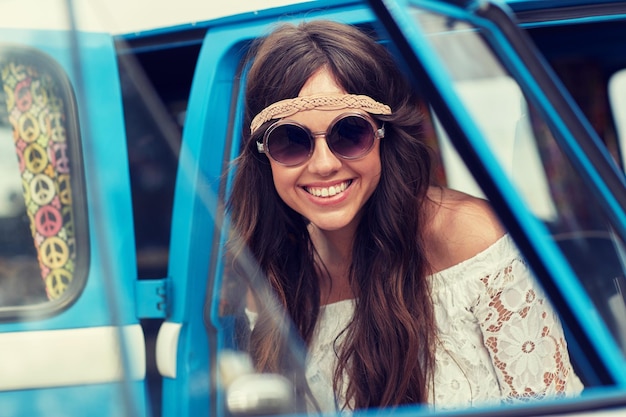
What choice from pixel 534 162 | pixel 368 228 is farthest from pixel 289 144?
pixel 534 162

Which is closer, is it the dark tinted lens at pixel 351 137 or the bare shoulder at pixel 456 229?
the dark tinted lens at pixel 351 137

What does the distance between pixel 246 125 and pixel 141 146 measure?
0.27m

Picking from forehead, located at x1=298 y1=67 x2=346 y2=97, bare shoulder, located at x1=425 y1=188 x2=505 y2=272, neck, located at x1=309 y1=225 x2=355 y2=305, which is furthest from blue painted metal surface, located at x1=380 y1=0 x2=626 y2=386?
neck, located at x1=309 y1=225 x2=355 y2=305

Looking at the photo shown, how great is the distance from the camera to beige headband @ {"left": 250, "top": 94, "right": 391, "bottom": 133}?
150cm

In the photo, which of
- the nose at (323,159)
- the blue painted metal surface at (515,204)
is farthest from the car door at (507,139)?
the nose at (323,159)

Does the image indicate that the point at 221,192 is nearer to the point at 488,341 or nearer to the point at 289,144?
the point at 289,144

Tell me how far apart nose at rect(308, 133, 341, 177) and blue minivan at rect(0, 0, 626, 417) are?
22 cm

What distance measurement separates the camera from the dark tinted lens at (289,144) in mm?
1486

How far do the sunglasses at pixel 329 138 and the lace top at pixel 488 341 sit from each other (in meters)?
0.37

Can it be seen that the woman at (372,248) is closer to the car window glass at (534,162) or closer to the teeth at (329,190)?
the teeth at (329,190)

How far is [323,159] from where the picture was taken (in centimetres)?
149

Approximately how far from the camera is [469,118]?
1.07 metres

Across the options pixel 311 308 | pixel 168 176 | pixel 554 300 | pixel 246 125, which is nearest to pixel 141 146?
pixel 168 176

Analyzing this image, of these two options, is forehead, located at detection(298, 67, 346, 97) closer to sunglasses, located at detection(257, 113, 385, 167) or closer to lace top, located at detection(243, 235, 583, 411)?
sunglasses, located at detection(257, 113, 385, 167)
